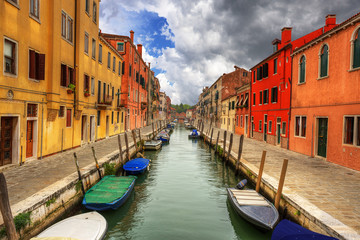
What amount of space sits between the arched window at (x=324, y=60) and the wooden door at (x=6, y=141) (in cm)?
1596

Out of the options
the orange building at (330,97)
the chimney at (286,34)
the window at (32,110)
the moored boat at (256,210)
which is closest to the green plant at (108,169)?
the window at (32,110)

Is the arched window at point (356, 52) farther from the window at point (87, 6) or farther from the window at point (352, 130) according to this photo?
the window at point (87, 6)

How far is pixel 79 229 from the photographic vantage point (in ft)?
19.4

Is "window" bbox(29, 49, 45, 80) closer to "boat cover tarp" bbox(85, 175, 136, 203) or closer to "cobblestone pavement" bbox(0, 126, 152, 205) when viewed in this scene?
"cobblestone pavement" bbox(0, 126, 152, 205)

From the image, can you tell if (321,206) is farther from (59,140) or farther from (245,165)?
(59,140)

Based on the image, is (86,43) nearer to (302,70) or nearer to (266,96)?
(302,70)

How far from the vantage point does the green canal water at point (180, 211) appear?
7.07 meters

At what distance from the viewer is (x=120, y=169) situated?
47.0 ft

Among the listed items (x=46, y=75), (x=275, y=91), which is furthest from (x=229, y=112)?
(x=46, y=75)

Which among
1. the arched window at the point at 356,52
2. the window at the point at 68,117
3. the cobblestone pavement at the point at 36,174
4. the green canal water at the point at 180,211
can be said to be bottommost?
the green canal water at the point at 180,211

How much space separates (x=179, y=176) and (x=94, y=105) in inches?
385

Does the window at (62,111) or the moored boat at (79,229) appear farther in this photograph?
the window at (62,111)

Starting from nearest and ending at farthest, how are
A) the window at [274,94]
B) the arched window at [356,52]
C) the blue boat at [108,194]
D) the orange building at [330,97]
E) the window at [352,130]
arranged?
the blue boat at [108,194] < the window at [352,130] < the arched window at [356,52] < the orange building at [330,97] < the window at [274,94]

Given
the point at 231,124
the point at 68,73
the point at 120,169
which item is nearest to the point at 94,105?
the point at 68,73
